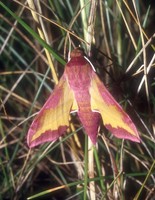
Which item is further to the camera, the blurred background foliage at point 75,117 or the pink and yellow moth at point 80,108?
the blurred background foliage at point 75,117

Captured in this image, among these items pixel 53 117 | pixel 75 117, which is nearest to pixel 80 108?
pixel 53 117

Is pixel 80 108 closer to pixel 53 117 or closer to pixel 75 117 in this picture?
pixel 53 117

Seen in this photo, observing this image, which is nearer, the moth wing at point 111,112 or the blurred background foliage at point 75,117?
the moth wing at point 111,112

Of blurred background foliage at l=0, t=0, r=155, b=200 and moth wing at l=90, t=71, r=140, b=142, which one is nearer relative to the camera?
moth wing at l=90, t=71, r=140, b=142

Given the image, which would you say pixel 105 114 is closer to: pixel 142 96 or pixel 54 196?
pixel 142 96

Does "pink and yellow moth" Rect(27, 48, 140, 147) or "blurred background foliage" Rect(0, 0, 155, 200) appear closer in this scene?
"pink and yellow moth" Rect(27, 48, 140, 147)

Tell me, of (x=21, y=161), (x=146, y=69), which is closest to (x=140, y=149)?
(x=146, y=69)
